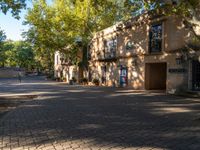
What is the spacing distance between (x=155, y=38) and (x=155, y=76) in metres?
3.50

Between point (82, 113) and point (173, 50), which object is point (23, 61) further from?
point (82, 113)

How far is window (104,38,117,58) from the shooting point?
32703 millimetres

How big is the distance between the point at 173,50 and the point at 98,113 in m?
11.8

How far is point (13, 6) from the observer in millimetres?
19250

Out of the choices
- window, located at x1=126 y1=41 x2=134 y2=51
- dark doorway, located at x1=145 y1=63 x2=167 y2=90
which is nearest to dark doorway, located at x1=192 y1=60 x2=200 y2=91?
dark doorway, located at x1=145 y1=63 x2=167 y2=90

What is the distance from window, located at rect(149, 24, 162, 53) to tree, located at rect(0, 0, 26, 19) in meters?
10.4

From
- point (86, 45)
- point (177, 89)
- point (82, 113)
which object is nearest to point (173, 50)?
point (177, 89)

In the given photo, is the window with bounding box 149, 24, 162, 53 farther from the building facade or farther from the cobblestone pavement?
the cobblestone pavement

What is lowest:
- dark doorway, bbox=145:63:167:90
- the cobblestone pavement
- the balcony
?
the cobblestone pavement

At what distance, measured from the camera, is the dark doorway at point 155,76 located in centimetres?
2630

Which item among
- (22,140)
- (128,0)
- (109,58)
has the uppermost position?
(128,0)

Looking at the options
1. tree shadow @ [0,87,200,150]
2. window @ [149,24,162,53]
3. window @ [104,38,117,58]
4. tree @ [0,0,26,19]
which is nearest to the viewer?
tree shadow @ [0,87,200,150]

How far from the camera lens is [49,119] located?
1096 centimetres

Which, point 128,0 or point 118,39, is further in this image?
point 118,39
